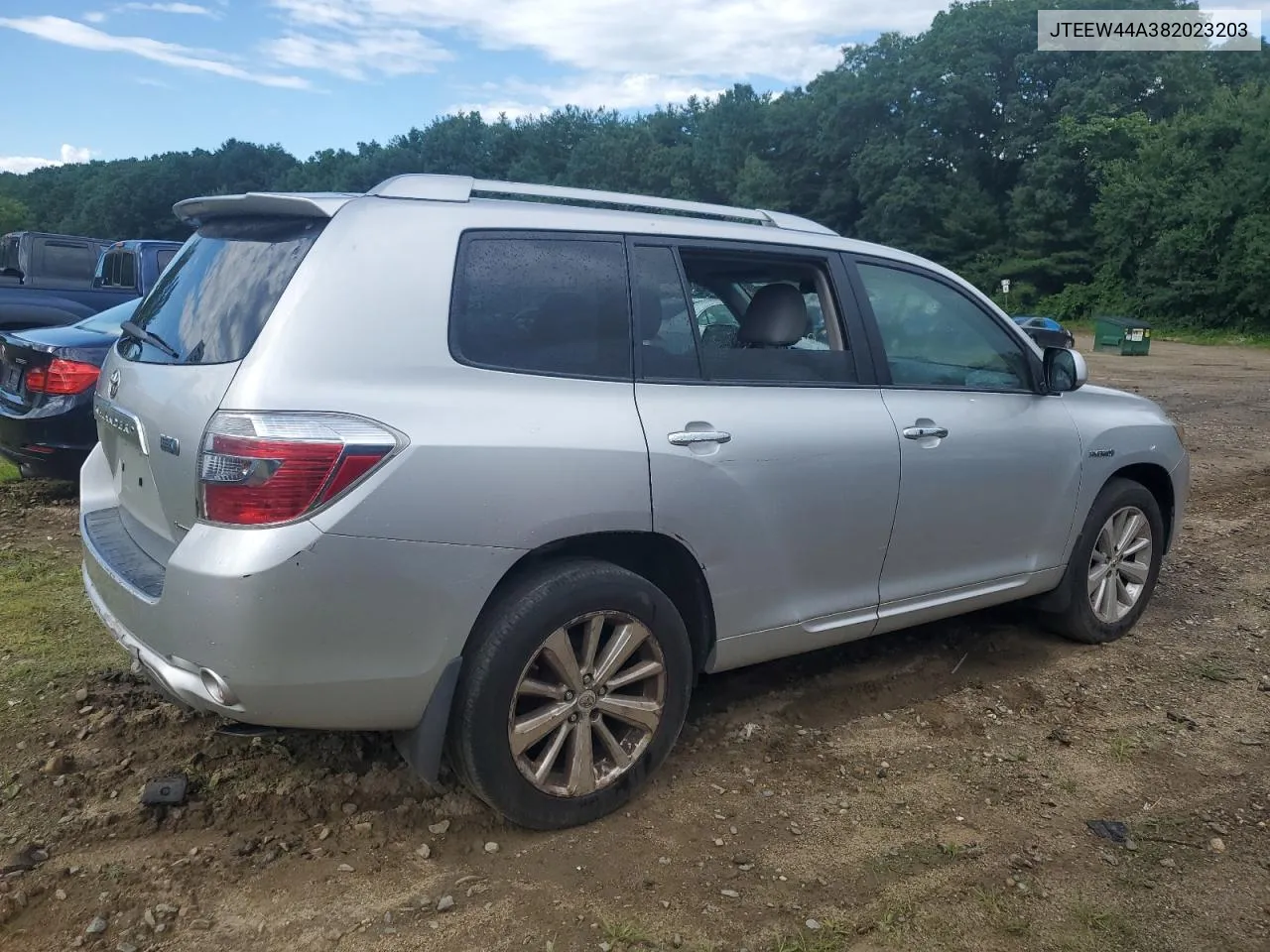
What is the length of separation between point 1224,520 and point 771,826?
552 cm

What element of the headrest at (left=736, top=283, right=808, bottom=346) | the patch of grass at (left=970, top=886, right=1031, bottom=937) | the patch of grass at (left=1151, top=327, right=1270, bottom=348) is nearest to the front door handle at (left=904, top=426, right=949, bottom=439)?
the headrest at (left=736, top=283, right=808, bottom=346)

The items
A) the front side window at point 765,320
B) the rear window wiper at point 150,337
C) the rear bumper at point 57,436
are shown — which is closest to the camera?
the rear window wiper at point 150,337

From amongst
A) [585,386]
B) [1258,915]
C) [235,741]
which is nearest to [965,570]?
[1258,915]

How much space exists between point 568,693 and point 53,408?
15.3ft

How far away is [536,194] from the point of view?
3338 millimetres

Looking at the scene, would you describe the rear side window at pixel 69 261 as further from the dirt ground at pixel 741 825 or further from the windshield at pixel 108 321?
the dirt ground at pixel 741 825

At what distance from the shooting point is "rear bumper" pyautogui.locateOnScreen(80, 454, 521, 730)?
8.24 feet

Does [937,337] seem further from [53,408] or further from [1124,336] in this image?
→ [1124,336]

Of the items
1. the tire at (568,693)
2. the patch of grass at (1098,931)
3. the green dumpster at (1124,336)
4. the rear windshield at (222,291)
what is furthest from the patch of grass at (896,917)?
the green dumpster at (1124,336)

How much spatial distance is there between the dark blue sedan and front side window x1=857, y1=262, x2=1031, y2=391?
181 inches

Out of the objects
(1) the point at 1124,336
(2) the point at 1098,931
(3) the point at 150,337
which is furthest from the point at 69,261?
(1) the point at 1124,336

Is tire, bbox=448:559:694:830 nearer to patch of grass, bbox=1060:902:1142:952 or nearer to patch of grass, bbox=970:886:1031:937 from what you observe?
patch of grass, bbox=970:886:1031:937

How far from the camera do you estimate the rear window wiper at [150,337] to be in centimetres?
301

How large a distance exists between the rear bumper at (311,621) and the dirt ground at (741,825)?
48 centimetres
